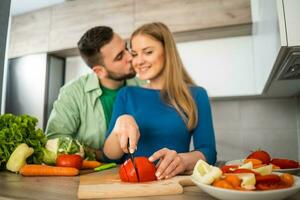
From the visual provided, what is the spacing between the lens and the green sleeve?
4.32 ft

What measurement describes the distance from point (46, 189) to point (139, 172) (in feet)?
0.67

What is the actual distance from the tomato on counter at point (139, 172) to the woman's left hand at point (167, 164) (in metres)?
0.02

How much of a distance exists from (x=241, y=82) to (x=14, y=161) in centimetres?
144

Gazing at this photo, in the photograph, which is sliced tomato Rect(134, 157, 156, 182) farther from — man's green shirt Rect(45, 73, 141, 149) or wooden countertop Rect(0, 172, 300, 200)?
man's green shirt Rect(45, 73, 141, 149)

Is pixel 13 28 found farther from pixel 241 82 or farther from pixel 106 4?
pixel 241 82

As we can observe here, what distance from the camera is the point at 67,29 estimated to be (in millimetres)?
2285

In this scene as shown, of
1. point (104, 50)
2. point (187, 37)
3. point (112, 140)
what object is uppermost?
point (187, 37)

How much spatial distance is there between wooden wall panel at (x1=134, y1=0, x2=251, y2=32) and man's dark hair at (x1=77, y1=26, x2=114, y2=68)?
0.57 metres

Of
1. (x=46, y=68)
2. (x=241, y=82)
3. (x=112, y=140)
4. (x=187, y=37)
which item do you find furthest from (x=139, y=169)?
(x=46, y=68)

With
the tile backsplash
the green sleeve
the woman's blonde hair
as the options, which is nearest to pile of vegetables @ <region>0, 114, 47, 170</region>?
the green sleeve

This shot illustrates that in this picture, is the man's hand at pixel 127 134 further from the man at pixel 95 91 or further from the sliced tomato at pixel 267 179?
the man at pixel 95 91

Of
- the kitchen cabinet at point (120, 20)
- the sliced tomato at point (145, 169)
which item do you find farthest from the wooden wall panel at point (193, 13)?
the sliced tomato at point (145, 169)

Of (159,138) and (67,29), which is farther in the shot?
(67,29)

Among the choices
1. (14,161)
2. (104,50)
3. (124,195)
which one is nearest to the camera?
(124,195)
